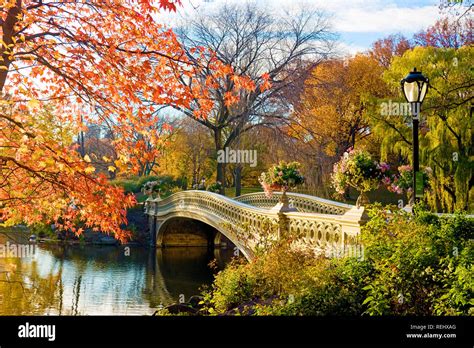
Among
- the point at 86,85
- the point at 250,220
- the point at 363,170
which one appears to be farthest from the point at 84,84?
the point at 250,220

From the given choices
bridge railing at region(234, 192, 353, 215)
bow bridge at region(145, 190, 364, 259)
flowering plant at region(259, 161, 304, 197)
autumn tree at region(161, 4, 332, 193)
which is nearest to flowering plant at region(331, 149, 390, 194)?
bow bridge at region(145, 190, 364, 259)

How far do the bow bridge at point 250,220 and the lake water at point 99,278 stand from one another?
195 cm

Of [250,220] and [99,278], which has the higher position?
[250,220]

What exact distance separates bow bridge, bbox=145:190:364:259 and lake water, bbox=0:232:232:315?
1.95 meters

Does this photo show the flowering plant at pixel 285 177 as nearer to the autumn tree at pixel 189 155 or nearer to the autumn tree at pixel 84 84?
the autumn tree at pixel 84 84

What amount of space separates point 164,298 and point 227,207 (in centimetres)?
422

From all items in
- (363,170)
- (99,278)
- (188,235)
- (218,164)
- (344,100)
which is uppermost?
(344,100)

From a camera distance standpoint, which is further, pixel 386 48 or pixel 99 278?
pixel 386 48

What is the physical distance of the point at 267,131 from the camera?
2650 cm

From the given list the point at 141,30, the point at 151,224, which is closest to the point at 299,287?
the point at 141,30

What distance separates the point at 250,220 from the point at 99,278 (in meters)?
6.57

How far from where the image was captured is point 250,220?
54.9 ft

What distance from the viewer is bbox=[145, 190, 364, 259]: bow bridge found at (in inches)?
420

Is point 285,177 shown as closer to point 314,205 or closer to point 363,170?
point 363,170
